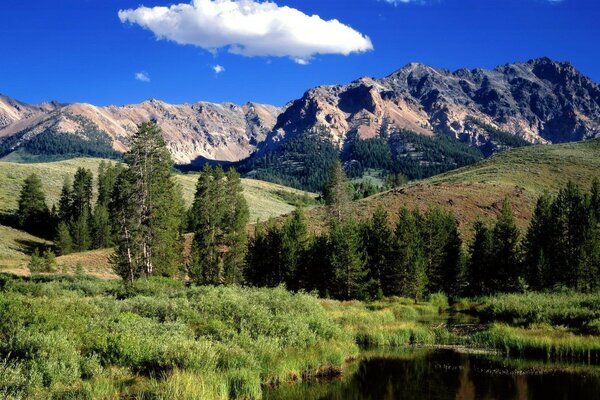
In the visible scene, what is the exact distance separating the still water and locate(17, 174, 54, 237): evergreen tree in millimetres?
108982

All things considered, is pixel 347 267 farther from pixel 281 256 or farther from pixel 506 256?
pixel 506 256

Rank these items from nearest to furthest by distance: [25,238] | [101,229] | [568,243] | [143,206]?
[143,206]
[568,243]
[101,229]
[25,238]

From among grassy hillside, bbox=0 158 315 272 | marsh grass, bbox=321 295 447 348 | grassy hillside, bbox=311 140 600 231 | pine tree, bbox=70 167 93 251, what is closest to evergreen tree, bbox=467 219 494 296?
marsh grass, bbox=321 295 447 348

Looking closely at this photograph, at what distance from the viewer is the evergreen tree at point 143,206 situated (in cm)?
5181

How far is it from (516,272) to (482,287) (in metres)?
5.20

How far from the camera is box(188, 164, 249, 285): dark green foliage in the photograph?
66750 mm

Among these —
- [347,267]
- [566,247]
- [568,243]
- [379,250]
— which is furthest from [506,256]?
[347,267]

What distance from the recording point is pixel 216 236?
67688 millimetres

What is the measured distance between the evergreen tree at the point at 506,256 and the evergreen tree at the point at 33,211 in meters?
99.6

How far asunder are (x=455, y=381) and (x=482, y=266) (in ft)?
146

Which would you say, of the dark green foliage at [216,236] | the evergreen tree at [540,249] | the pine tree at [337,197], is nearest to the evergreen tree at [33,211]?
the dark green foliage at [216,236]

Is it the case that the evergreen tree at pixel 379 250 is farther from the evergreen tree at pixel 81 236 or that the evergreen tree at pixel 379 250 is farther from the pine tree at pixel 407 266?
the evergreen tree at pixel 81 236

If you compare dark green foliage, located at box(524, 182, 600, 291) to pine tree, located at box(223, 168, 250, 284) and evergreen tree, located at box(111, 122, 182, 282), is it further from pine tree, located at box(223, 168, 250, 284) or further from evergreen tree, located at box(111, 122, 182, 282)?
evergreen tree, located at box(111, 122, 182, 282)

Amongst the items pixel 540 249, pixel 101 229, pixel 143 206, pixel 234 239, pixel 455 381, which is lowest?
pixel 455 381
